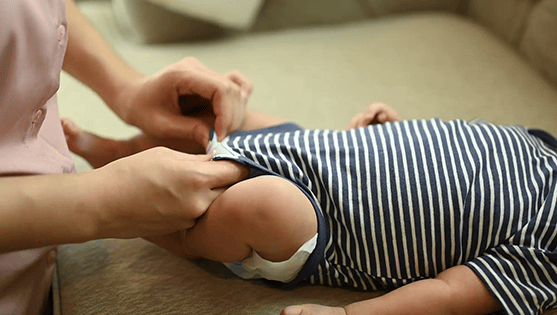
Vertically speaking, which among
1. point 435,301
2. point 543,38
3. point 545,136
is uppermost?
point 543,38

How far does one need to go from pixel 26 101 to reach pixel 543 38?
3.29 ft

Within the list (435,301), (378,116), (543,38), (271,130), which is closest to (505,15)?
(543,38)

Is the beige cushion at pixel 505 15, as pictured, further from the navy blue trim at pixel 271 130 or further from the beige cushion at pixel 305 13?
the navy blue trim at pixel 271 130

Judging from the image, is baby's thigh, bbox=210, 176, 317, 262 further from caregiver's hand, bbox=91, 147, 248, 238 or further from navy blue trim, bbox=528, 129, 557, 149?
navy blue trim, bbox=528, 129, 557, 149

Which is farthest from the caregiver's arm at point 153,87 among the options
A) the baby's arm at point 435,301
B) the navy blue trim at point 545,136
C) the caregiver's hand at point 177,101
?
the navy blue trim at point 545,136

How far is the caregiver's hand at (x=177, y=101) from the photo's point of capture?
27.1 inches

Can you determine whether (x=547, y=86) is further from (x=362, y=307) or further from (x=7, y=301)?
(x=7, y=301)

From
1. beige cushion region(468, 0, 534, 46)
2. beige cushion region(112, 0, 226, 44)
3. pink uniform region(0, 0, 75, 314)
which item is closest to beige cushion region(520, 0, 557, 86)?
beige cushion region(468, 0, 534, 46)

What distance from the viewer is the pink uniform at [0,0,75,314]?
19.0 inches

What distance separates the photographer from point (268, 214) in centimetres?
56

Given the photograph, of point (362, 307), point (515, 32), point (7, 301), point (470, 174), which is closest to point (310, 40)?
point (515, 32)

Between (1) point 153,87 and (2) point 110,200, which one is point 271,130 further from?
(2) point 110,200

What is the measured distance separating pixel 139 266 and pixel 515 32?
3.26 feet

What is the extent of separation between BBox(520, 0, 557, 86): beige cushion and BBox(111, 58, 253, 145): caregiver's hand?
685mm
